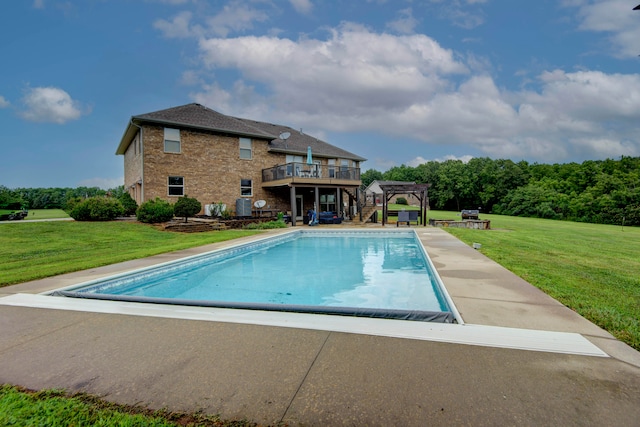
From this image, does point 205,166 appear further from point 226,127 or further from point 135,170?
point 135,170

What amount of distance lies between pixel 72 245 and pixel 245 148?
12292mm

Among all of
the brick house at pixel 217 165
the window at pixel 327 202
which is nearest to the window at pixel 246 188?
the brick house at pixel 217 165

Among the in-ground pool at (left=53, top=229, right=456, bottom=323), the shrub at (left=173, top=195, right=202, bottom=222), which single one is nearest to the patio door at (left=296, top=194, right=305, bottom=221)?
the shrub at (left=173, top=195, right=202, bottom=222)

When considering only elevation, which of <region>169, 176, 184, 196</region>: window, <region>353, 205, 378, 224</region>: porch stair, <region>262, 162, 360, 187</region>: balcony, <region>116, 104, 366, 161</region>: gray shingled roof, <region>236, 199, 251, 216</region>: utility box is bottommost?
<region>353, 205, 378, 224</region>: porch stair

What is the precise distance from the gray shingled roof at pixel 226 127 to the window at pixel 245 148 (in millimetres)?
482

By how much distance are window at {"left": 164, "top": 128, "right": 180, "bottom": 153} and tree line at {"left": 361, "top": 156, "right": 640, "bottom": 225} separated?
114 ft

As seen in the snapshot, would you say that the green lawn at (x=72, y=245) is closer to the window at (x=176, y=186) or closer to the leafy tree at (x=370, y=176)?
the window at (x=176, y=186)

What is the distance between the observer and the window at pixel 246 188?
67.9 feet

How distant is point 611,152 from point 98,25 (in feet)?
206

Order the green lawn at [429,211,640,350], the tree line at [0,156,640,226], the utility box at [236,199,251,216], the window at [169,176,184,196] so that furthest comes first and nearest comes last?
the tree line at [0,156,640,226] → the utility box at [236,199,251,216] → the window at [169,176,184,196] → the green lawn at [429,211,640,350]

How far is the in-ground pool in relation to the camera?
4422 millimetres

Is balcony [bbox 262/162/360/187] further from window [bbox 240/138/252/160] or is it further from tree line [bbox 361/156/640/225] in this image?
tree line [bbox 361/156/640/225]

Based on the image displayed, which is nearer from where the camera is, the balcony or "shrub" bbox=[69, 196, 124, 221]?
"shrub" bbox=[69, 196, 124, 221]

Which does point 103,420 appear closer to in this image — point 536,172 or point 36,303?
point 36,303
